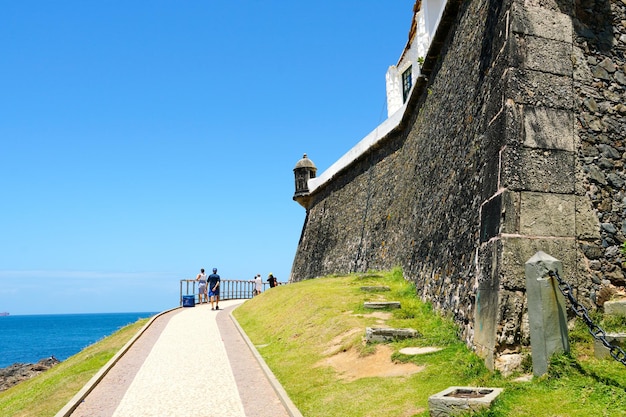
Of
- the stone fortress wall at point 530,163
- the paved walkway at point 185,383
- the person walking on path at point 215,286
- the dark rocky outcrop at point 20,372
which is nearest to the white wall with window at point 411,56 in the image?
the person walking on path at point 215,286

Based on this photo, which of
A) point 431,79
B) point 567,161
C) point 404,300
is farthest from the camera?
point 431,79

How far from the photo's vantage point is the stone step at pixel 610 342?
641 centimetres

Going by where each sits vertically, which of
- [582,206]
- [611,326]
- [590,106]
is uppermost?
A: [590,106]

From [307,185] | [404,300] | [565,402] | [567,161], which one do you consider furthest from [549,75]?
[307,185]

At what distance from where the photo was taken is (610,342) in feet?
21.2

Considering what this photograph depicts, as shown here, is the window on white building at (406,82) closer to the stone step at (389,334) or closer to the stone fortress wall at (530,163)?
the stone fortress wall at (530,163)

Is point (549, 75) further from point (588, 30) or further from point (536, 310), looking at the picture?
point (536, 310)

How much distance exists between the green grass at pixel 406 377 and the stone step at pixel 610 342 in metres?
0.11

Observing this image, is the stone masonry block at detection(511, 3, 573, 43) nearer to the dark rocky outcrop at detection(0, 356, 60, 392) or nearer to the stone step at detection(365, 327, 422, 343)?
the stone step at detection(365, 327, 422, 343)

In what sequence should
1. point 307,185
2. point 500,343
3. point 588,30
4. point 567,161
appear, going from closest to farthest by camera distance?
point 500,343 < point 567,161 < point 588,30 < point 307,185

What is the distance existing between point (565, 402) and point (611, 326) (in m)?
2.27

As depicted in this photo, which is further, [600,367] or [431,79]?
[431,79]

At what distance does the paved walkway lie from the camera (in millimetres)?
7672

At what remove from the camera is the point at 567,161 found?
7.89 metres
